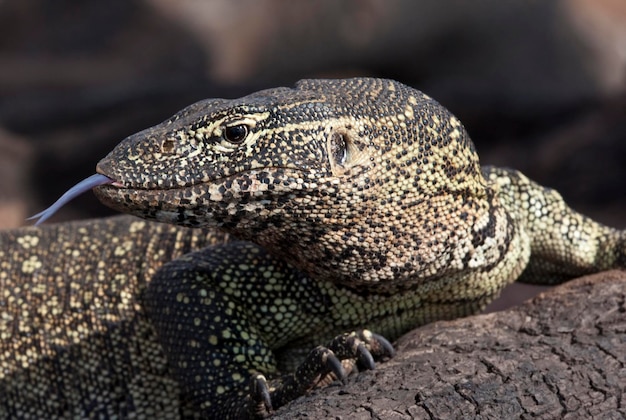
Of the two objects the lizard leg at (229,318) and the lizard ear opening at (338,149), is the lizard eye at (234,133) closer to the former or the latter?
the lizard ear opening at (338,149)

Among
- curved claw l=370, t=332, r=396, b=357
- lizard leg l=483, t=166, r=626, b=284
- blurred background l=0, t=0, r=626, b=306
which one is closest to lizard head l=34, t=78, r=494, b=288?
curved claw l=370, t=332, r=396, b=357

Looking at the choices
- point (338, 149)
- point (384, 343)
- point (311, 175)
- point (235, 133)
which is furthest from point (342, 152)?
point (384, 343)

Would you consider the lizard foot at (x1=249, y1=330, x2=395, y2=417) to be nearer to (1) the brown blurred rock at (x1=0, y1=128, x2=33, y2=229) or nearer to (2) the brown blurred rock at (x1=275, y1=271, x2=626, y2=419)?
(2) the brown blurred rock at (x1=275, y1=271, x2=626, y2=419)

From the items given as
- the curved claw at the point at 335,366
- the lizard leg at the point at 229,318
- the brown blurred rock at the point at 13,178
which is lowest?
the curved claw at the point at 335,366

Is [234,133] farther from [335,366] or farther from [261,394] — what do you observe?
[261,394]

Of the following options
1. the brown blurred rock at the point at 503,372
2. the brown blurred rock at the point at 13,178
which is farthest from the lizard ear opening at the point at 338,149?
the brown blurred rock at the point at 13,178

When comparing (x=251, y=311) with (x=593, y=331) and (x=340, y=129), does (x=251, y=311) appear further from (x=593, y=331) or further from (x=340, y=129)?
(x=593, y=331)

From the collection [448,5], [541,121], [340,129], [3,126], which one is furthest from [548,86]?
[340,129]
